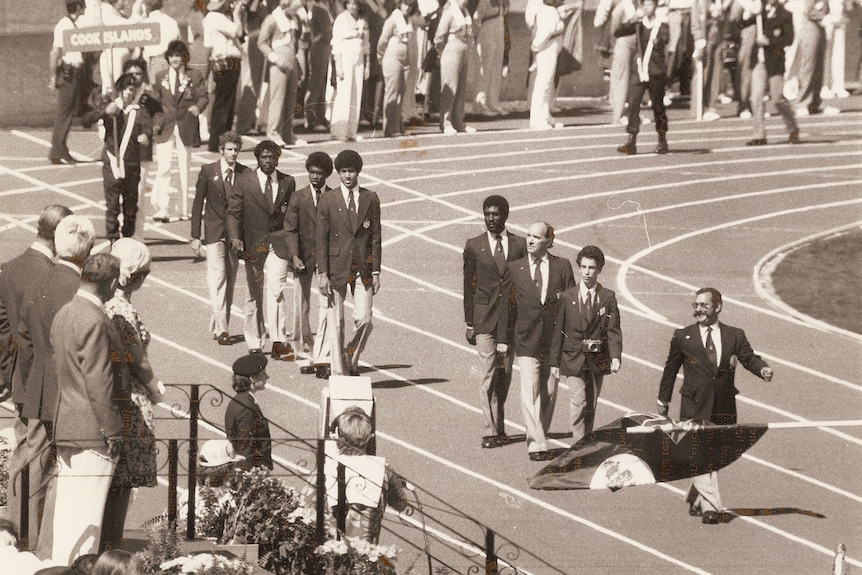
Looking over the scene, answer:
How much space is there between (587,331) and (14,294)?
500 centimetres

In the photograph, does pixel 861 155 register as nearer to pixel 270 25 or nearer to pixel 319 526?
pixel 270 25

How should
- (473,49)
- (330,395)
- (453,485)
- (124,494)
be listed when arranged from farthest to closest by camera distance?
(473,49) → (453,485) → (330,395) → (124,494)

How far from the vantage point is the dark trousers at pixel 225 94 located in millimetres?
20922

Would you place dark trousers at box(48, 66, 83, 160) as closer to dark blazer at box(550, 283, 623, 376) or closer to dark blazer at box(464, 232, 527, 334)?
dark blazer at box(464, 232, 527, 334)

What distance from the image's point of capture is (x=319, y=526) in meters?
9.91

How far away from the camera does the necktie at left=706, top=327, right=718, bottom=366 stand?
12859 mm

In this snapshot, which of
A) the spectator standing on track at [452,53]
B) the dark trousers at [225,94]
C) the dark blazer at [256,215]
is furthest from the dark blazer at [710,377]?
the spectator standing on track at [452,53]

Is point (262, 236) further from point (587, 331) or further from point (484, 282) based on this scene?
point (587, 331)

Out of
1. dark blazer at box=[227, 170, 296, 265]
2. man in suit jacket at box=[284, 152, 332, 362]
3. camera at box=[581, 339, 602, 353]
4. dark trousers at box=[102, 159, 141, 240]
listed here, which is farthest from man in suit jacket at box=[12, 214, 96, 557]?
dark trousers at box=[102, 159, 141, 240]

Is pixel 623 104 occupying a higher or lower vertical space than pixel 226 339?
higher

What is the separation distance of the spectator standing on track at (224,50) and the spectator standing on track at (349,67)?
50.0 inches

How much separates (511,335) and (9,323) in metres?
4.97

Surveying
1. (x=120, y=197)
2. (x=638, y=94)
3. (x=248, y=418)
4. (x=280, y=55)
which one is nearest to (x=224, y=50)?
(x=280, y=55)

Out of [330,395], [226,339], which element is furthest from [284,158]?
[330,395]
